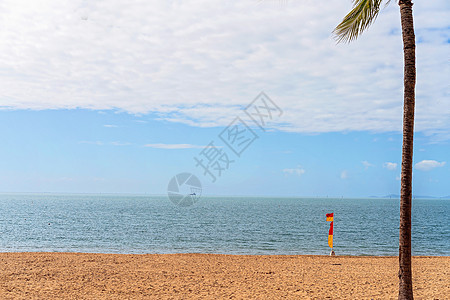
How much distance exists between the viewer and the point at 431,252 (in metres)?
25.1

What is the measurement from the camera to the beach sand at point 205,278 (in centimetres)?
984

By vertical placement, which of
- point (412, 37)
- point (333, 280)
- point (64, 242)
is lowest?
point (64, 242)

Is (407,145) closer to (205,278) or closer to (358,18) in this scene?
(358,18)

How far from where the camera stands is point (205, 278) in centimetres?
1200

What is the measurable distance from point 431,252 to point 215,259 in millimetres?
16385

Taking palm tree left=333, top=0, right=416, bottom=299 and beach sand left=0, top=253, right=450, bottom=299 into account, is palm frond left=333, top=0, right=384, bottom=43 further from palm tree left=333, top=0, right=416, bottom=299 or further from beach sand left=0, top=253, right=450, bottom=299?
beach sand left=0, top=253, right=450, bottom=299

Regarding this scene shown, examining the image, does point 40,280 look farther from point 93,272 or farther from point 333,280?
point 333,280

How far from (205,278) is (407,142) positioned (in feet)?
24.9

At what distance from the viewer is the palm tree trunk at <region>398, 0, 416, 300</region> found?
6980 millimetres

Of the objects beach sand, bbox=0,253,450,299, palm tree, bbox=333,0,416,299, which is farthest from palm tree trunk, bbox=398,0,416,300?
beach sand, bbox=0,253,450,299

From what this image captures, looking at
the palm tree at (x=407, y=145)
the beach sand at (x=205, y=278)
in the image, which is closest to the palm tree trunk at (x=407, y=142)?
the palm tree at (x=407, y=145)

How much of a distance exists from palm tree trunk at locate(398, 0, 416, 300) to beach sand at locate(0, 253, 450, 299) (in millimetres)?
2499

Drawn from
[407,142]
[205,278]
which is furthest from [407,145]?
[205,278]

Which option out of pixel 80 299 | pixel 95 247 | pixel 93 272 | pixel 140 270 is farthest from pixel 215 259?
pixel 95 247
